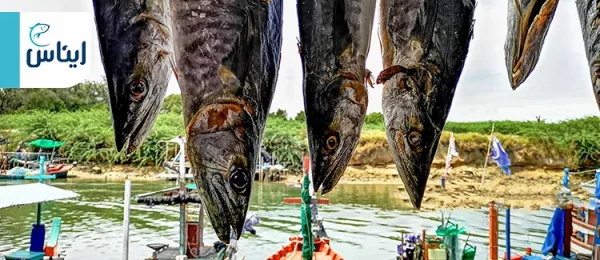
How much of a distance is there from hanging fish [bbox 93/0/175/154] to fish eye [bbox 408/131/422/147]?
1.54 feet

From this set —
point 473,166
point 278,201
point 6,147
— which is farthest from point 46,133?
point 473,166

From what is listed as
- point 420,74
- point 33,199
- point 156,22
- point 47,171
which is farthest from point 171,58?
point 47,171

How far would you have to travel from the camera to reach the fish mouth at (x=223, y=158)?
0.90 metres

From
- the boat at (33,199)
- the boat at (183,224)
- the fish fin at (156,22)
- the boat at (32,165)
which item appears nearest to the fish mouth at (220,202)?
the fish fin at (156,22)

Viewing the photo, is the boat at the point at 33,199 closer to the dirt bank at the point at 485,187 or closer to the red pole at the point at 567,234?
the red pole at the point at 567,234

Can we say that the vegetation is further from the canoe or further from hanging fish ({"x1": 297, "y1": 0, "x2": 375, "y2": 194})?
hanging fish ({"x1": 297, "y1": 0, "x2": 375, "y2": 194})

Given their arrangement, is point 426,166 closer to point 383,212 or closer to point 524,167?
point 383,212

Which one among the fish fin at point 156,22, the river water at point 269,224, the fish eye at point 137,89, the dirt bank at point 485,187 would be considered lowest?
the river water at point 269,224

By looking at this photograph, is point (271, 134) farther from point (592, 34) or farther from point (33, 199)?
point (592, 34)

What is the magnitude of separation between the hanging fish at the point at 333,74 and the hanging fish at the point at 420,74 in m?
0.06

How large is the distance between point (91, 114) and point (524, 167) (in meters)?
21.3

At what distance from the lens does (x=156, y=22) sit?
970 mm

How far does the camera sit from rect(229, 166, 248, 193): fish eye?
917 millimetres

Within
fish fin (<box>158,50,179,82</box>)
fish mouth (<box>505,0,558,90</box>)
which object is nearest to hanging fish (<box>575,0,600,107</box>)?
fish mouth (<box>505,0,558,90</box>)
